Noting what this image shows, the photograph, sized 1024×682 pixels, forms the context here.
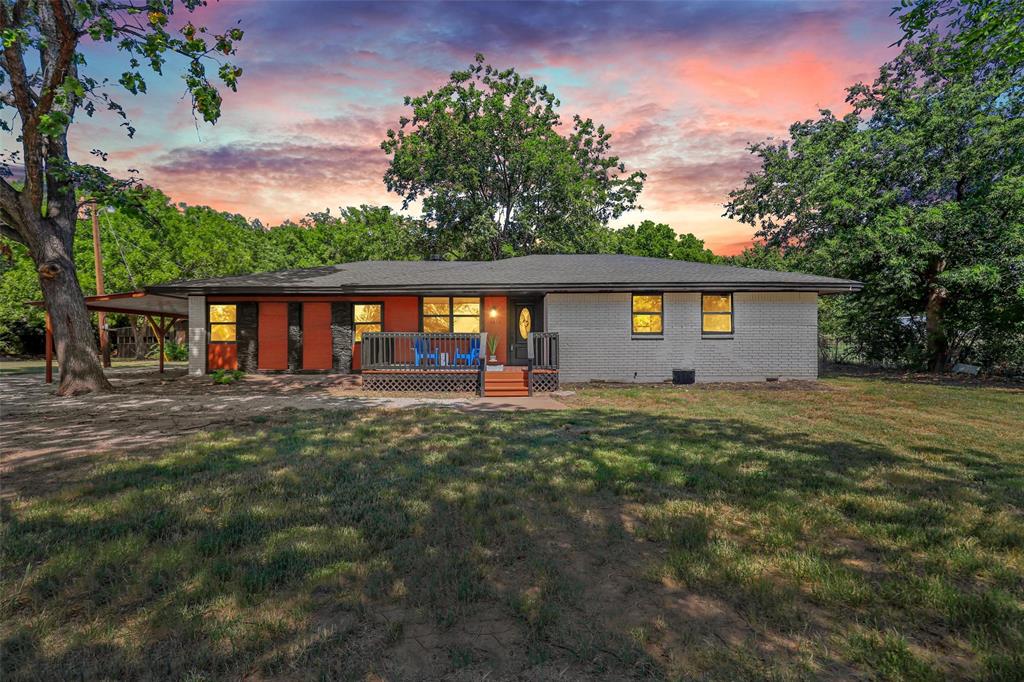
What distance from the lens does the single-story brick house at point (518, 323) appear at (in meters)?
13.3

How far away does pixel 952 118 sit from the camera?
14.7 m

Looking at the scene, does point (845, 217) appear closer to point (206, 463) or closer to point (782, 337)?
point (782, 337)

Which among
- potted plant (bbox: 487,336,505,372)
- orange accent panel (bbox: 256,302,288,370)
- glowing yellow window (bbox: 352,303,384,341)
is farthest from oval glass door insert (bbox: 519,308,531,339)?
orange accent panel (bbox: 256,302,288,370)

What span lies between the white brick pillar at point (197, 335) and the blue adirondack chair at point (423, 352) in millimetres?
8375

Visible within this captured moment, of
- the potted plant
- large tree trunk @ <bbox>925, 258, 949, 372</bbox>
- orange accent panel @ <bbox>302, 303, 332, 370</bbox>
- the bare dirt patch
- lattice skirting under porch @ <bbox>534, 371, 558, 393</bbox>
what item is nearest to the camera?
the bare dirt patch

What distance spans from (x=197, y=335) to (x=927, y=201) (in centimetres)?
2628

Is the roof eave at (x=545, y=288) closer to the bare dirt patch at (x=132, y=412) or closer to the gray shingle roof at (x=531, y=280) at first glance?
the gray shingle roof at (x=531, y=280)

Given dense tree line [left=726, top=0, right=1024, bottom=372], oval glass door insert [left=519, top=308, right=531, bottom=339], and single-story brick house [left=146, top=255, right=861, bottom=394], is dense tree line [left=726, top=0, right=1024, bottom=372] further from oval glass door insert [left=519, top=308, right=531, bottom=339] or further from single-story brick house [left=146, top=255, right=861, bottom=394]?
oval glass door insert [left=519, top=308, right=531, bottom=339]

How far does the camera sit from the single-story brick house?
523 inches

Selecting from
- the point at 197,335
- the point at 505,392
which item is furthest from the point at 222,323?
the point at 505,392

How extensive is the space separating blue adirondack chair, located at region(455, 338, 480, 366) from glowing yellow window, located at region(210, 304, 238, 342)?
27.8 ft

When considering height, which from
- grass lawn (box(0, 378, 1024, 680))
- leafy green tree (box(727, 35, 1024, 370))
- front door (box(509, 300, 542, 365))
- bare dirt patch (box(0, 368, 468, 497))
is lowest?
Answer: grass lawn (box(0, 378, 1024, 680))

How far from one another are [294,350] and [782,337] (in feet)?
54.4

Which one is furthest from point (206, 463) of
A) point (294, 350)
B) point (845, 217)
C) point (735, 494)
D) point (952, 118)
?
point (952, 118)
